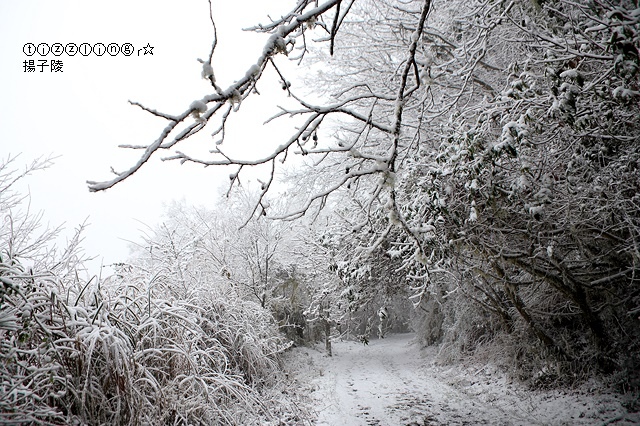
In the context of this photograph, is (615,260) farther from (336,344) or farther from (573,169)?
(336,344)

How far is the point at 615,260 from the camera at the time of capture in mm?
5191

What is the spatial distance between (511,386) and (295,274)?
11.7 metres

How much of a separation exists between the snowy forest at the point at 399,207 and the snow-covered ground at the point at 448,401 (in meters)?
0.46

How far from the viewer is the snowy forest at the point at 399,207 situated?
1822 mm

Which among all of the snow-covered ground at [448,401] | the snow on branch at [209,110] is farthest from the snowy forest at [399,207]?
the snow-covered ground at [448,401]

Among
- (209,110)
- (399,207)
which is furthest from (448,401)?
(209,110)

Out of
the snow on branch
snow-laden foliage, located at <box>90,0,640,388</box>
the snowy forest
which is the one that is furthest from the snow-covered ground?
the snow on branch

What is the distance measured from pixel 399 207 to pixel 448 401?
4598 mm

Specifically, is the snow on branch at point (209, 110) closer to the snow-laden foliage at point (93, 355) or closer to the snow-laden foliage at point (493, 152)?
the snow-laden foliage at point (493, 152)

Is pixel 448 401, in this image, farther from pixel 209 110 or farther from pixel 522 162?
pixel 209 110

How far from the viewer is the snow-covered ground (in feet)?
16.9

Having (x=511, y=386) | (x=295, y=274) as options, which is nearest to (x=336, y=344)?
(x=295, y=274)

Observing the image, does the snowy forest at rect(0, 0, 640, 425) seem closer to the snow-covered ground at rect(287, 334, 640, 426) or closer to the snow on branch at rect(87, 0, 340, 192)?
the snow on branch at rect(87, 0, 340, 192)

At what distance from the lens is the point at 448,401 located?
6973 mm
